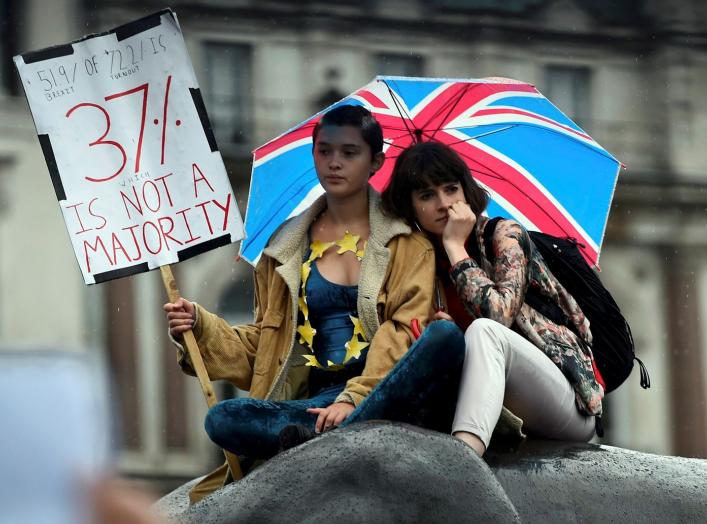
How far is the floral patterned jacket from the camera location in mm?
4332

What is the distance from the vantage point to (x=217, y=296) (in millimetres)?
26281

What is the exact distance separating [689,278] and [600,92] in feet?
11.5

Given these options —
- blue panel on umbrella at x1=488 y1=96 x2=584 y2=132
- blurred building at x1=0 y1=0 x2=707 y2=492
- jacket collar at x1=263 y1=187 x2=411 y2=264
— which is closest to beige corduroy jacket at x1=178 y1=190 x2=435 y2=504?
jacket collar at x1=263 y1=187 x2=411 y2=264

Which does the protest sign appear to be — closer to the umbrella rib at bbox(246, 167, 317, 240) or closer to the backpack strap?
the umbrella rib at bbox(246, 167, 317, 240)

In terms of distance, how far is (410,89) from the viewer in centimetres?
578

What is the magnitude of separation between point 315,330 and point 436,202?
47 centimetres

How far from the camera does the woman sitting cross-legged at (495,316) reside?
159 inches

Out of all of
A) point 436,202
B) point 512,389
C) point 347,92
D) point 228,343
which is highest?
point 347,92

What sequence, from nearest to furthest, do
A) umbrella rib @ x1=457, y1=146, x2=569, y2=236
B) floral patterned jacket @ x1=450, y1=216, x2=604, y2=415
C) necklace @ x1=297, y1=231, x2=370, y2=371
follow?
floral patterned jacket @ x1=450, y1=216, x2=604, y2=415, necklace @ x1=297, y1=231, x2=370, y2=371, umbrella rib @ x1=457, y1=146, x2=569, y2=236

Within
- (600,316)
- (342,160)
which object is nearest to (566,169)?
(600,316)

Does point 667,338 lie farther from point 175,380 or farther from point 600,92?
point 175,380

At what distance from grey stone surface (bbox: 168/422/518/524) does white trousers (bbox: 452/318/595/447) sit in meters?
0.22

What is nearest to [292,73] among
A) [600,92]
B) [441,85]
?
[600,92]

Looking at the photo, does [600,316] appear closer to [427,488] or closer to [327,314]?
[327,314]
